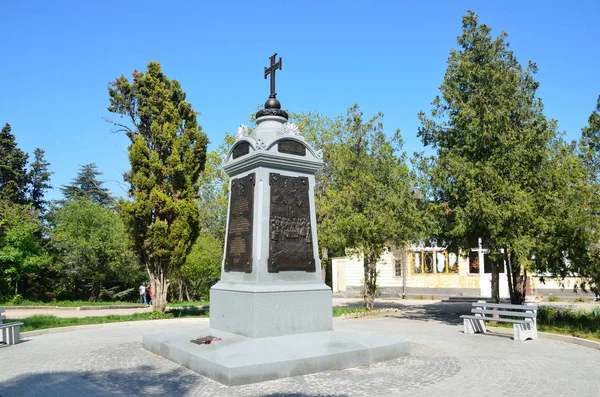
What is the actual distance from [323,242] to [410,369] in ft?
45.8

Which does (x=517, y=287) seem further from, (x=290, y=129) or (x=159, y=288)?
(x=159, y=288)

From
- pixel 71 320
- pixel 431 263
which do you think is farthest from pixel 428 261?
pixel 71 320

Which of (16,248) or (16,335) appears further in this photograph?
(16,248)

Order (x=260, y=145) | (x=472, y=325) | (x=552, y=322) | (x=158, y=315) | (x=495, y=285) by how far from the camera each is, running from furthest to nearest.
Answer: (x=158, y=315)
(x=495, y=285)
(x=552, y=322)
(x=472, y=325)
(x=260, y=145)

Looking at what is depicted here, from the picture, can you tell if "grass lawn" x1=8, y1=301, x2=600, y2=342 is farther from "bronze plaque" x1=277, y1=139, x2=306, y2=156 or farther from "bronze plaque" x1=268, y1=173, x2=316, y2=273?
"bronze plaque" x1=277, y1=139, x2=306, y2=156

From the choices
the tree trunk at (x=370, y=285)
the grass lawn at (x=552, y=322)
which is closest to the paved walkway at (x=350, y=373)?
the grass lawn at (x=552, y=322)

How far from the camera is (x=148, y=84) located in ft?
57.7

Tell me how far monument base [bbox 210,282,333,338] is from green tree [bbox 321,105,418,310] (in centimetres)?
849

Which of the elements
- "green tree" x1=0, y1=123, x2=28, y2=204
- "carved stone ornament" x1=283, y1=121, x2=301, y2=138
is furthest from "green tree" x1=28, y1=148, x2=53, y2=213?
"carved stone ornament" x1=283, y1=121, x2=301, y2=138

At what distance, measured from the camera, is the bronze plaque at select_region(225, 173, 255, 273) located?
9195mm

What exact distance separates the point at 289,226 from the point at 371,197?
9.76m

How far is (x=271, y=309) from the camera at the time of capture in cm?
851

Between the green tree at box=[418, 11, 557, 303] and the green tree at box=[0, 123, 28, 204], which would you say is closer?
the green tree at box=[418, 11, 557, 303]

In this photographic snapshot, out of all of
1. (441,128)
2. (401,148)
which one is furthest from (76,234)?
(441,128)
